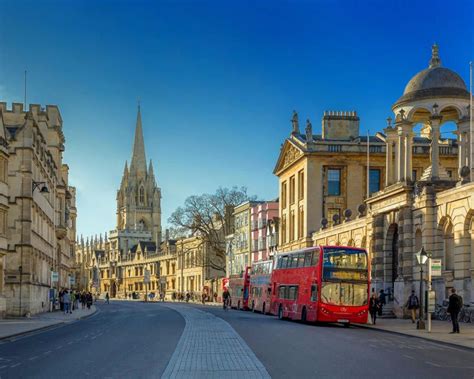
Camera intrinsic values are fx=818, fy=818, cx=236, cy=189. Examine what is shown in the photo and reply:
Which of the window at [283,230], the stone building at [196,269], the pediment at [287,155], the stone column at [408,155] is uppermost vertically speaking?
the pediment at [287,155]

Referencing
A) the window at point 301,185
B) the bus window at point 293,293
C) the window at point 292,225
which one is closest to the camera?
the bus window at point 293,293

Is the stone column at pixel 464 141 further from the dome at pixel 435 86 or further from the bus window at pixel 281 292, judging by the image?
the bus window at pixel 281 292

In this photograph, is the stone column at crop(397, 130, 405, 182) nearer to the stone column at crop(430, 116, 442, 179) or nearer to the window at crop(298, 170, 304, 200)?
the stone column at crop(430, 116, 442, 179)

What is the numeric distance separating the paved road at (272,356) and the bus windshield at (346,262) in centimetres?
867

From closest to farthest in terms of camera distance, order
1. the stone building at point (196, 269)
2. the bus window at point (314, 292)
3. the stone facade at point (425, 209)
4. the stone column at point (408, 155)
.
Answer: the bus window at point (314, 292), the stone facade at point (425, 209), the stone column at point (408, 155), the stone building at point (196, 269)

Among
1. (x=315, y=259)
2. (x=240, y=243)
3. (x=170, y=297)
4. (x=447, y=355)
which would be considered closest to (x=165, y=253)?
(x=170, y=297)

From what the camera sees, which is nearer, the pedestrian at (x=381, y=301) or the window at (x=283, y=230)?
the pedestrian at (x=381, y=301)

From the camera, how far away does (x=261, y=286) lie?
2378 inches

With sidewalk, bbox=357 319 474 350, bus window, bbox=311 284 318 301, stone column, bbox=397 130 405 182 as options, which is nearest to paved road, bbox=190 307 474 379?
sidewalk, bbox=357 319 474 350

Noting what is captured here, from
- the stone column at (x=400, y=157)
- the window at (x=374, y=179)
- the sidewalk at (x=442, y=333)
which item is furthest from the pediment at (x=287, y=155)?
the sidewalk at (x=442, y=333)

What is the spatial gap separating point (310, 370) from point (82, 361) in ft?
18.7

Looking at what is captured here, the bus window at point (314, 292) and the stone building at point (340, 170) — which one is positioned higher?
the stone building at point (340, 170)

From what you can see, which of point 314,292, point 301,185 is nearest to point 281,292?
point 314,292

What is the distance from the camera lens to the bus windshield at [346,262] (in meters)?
39.5
